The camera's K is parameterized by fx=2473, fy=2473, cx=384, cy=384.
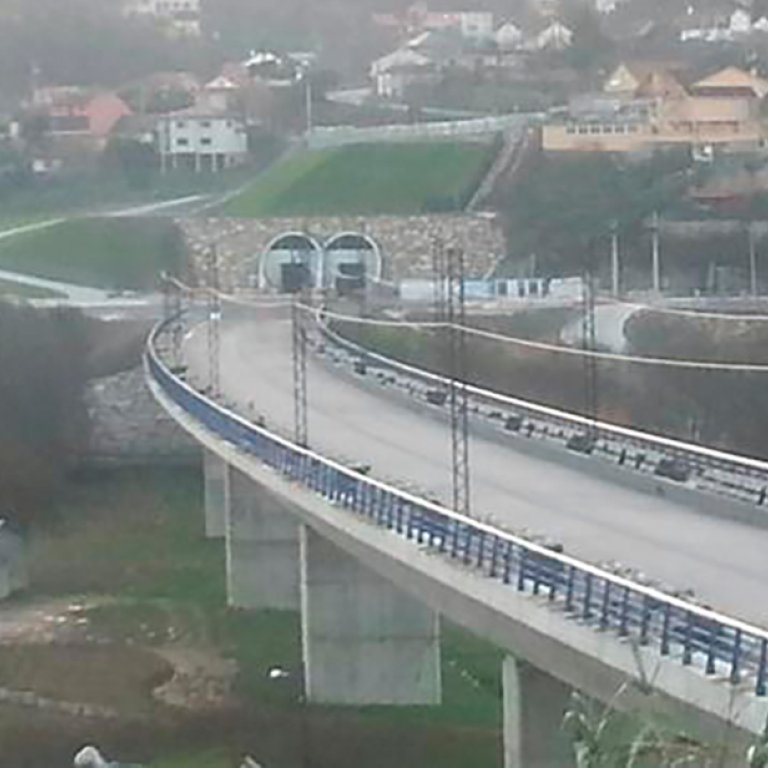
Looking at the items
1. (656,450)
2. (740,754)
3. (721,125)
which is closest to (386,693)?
(656,450)

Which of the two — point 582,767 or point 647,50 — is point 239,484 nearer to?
point 582,767

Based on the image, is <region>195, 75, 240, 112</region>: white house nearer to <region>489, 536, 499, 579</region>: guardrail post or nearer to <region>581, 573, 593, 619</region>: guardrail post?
<region>489, 536, 499, 579</region>: guardrail post

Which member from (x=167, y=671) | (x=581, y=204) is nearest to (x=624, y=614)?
(x=167, y=671)

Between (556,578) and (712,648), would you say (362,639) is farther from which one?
(712,648)

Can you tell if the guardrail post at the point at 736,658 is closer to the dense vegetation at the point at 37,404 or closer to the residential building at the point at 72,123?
the dense vegetation at the point at 37,404

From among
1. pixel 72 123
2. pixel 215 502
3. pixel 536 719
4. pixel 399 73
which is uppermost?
pixel 399 73

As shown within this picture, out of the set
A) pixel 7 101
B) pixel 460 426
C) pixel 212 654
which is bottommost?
pixel 212 654

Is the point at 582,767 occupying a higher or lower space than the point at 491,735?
higher
